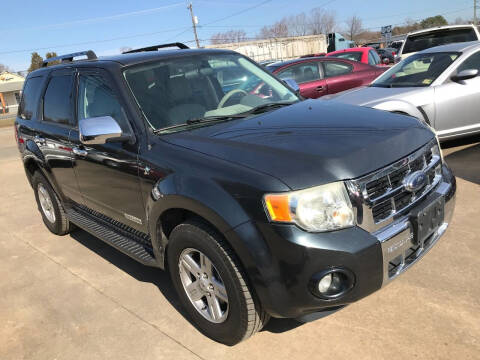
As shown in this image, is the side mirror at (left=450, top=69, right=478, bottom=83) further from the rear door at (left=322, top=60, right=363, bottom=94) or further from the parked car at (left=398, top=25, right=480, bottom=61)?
the parked car at (left=398, top=25, right=480, bottom=61)

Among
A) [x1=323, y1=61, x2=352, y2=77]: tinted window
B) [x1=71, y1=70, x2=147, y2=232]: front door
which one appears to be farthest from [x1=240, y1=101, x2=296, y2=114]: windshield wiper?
[x1=323, y1=61, x2=352, y2=77]: tinted window

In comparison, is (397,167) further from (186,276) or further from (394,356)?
(186,276)

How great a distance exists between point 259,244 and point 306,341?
88 cm

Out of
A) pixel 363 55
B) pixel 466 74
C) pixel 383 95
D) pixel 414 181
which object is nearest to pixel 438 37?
pixel 363 55

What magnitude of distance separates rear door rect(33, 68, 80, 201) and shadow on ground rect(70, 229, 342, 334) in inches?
26.0

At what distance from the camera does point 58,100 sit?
13.6 feet

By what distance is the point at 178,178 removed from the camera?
102 inches

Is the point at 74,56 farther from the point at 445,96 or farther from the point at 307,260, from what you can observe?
the point at 445,96

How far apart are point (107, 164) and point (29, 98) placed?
226cm

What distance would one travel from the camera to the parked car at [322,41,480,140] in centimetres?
587

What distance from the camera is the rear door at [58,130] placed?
395cm

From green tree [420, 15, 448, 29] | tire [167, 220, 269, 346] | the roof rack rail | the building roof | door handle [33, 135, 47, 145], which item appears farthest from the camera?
green tree [420, 15, 448, 29]

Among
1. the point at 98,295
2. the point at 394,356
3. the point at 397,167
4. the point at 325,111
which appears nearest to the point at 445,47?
the point at 325,111

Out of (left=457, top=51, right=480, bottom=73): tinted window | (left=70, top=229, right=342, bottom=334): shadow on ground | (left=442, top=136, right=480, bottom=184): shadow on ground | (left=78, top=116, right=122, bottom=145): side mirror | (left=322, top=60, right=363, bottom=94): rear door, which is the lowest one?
(left=442, top=136, right=480, bottom=184): shadow on ground
